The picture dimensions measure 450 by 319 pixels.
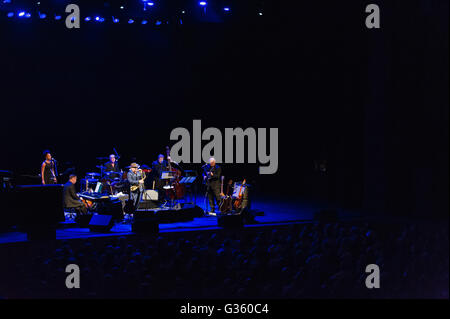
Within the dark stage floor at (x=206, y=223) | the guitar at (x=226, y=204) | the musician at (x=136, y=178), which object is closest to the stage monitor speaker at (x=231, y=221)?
the dark stage floor at (x=206, y=223)

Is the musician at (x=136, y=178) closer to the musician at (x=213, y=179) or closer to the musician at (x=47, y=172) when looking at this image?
the musician at (x=213, y=179)

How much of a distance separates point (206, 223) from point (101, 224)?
2148 millimetres

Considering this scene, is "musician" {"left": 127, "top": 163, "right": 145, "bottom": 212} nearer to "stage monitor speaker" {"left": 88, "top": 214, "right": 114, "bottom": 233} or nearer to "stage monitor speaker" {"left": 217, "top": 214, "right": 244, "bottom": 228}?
"stage monitor speaker" {"left": 88, "top": 214, "right": 114, "bottom": 233}

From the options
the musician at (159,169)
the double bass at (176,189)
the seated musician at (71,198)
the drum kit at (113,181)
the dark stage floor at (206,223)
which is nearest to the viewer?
the dark stage floor at (206,223)

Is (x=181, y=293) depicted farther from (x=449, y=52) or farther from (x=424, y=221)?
(x=449, y=52)

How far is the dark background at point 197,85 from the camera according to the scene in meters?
12.4

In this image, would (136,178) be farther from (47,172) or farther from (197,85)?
(197,85)

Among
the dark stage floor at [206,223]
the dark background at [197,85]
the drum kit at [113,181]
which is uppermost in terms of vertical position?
the dark background at [197,85]

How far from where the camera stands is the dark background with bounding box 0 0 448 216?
1237 centimetres

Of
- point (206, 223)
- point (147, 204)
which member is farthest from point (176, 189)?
point (206, 223)

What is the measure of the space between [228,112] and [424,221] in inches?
377

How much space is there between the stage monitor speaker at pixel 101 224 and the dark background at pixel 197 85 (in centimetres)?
480

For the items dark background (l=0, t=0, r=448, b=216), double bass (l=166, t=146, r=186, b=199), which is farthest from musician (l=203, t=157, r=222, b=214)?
dark background (l=0, t=0, r=448, b=216)

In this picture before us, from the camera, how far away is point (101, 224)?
8.41 meters
